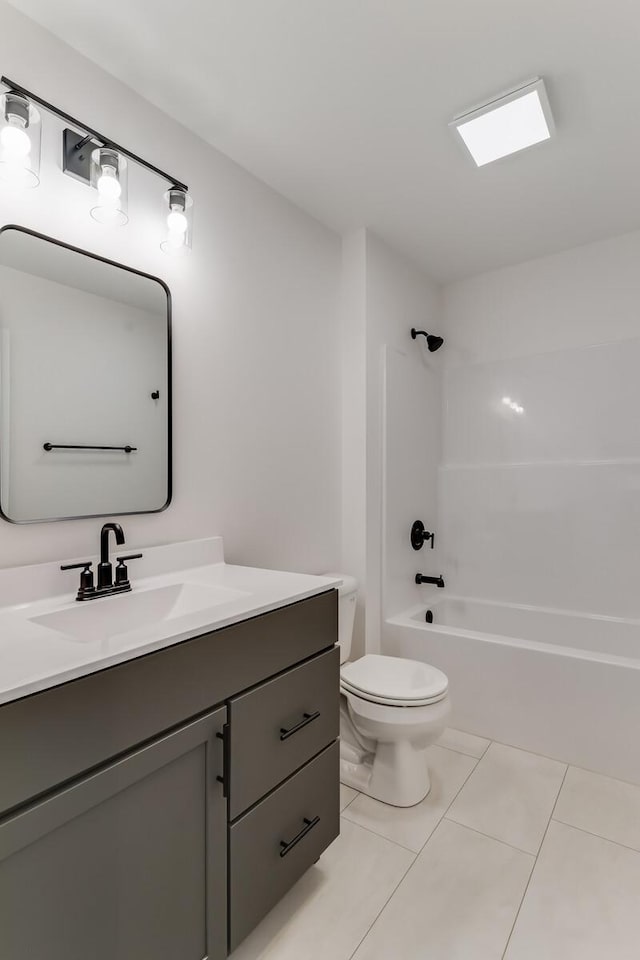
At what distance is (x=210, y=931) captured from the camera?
1.01 m

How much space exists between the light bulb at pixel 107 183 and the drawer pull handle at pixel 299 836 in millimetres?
1746

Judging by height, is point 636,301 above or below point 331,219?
below

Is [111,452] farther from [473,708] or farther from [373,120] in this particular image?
[473,708]

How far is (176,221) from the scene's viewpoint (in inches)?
58.6

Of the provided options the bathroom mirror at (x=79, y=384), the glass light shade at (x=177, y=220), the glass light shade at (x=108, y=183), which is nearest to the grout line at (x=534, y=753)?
the bathroom mirror at (x=79, y=384)

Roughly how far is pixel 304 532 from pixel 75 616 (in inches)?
43.7

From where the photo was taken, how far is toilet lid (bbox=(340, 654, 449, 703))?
1696 millimetres

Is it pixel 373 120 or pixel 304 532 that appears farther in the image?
pixel 304 532

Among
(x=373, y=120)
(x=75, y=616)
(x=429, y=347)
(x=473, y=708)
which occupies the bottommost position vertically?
(x=473, y=708)

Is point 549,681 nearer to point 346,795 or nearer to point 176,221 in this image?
point 346,795

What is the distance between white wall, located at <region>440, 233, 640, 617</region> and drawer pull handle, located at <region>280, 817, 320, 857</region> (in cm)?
187

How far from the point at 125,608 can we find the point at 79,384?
25.1 inches

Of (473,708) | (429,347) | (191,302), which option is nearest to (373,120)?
(191,302)

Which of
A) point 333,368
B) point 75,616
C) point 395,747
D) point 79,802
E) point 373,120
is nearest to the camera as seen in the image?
point 79,802
